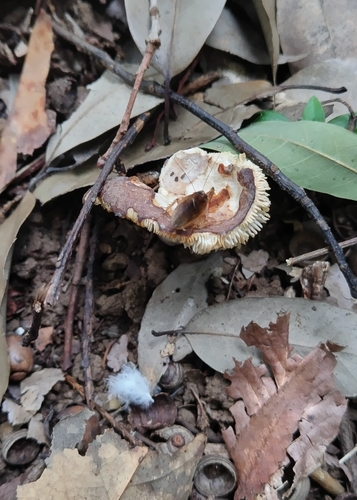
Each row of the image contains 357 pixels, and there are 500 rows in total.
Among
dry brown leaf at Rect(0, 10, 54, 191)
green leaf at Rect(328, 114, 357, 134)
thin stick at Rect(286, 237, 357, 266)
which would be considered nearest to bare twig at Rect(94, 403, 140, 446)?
thin stick at Rect(286, 237, 357, 266)

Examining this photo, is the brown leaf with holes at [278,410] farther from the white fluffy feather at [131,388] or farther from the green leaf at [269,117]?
the green leaf at [269,117]

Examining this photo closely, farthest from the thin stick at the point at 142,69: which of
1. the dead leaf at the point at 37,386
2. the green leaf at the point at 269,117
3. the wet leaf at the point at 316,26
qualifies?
the dead leaf at the point at 37,386

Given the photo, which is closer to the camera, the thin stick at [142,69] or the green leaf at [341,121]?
the thin stick at [142,69]

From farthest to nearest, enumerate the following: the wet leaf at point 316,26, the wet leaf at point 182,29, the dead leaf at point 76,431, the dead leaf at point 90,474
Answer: the wet leaf at point 316,26 → the wet leaf at point 182,29 → the dead leaf at point 76,431 → the dead leaf at point 90,474

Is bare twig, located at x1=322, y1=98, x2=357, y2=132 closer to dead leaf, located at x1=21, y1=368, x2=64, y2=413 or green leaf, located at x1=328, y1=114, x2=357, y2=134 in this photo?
green leaf, located at x1=328, y1=114, x2=357, y2=134

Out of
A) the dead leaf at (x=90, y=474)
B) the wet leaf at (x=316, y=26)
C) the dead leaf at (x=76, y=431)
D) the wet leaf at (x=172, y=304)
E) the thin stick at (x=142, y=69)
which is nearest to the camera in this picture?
the dead leaf at (x=90, y=474)

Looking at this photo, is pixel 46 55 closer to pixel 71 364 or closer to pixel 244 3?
pixel 244 3
